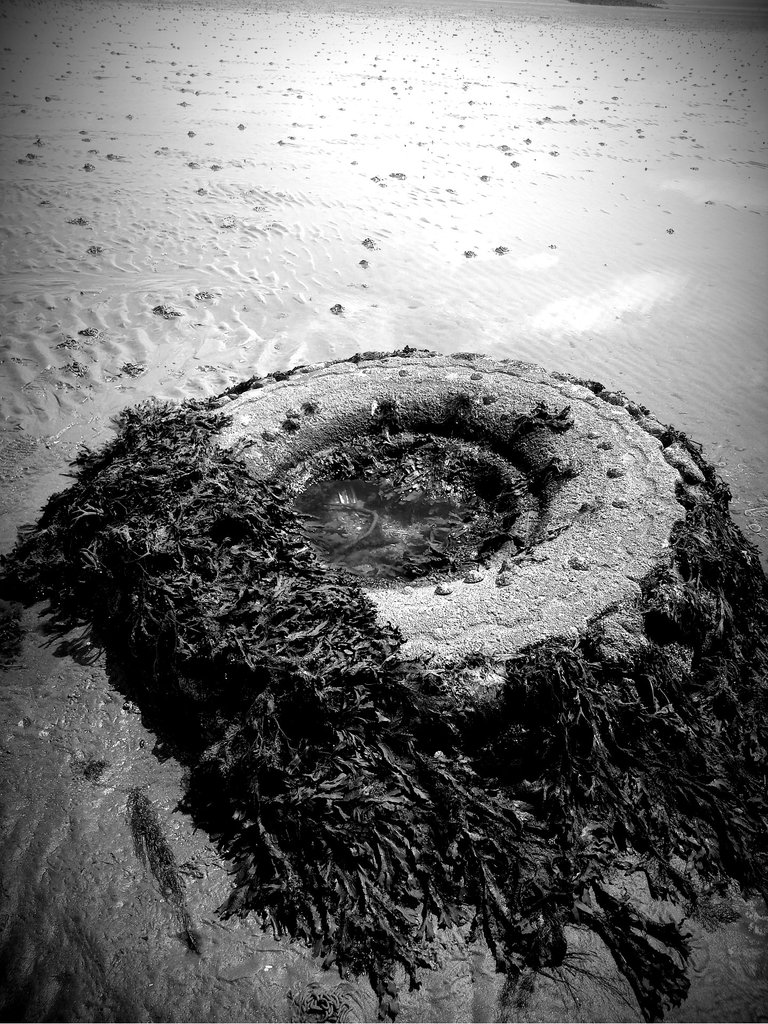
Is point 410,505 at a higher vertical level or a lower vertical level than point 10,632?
higher

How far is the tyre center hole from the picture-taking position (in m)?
3.82

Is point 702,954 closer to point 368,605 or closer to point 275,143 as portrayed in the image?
point 368,605

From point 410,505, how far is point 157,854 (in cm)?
247

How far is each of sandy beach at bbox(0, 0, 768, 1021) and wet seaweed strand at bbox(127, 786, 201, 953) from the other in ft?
0.22

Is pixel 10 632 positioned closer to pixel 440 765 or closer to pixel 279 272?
pixel 440 765

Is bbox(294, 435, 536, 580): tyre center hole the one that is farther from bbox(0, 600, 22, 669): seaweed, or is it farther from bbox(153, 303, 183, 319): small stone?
bbox(153, 303, 183, 319): small stone

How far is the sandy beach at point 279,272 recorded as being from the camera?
9.09 ft

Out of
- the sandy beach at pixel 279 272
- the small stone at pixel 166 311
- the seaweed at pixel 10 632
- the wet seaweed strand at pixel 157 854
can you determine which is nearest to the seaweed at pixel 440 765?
the wet seaweed strand at pixel 157 854

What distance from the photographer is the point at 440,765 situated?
2887 mm

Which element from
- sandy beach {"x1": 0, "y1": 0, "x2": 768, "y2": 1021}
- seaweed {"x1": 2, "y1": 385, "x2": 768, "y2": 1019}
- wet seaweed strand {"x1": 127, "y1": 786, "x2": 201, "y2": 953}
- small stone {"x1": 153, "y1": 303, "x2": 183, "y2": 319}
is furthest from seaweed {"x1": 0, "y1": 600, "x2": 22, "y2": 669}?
small stone {"x1": 153, "y1": 303, "x2": 183, "y2": 319}

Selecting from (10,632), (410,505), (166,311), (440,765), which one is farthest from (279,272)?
(440,765)

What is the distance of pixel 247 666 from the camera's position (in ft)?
9.89

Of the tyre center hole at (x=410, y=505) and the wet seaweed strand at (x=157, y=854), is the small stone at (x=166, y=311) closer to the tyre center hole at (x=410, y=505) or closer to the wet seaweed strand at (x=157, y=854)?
the tyre center hole at (x=410, y=505)

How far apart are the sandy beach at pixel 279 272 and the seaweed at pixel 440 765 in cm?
21
